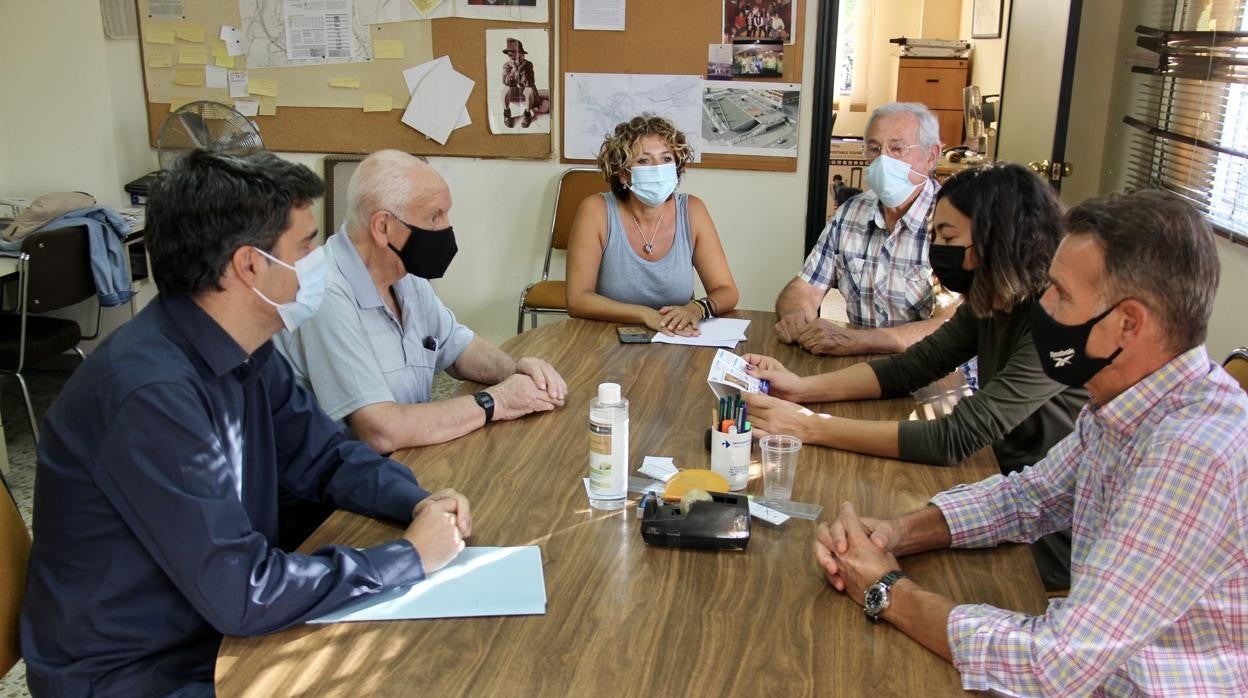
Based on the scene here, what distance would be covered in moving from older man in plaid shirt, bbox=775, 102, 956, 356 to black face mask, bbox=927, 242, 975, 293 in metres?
0.75

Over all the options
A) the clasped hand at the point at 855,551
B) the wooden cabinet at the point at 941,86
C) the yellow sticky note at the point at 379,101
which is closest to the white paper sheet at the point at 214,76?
the yellow sticky note at the point at 379,101

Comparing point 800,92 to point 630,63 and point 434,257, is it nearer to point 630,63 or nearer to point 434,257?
point 630,63

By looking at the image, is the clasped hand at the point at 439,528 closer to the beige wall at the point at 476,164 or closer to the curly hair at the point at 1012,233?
the curly hair at the point at 1012,233

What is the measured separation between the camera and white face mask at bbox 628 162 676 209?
302 centimetres

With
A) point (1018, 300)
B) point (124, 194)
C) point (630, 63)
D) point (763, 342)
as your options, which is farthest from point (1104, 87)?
point (124, 194)

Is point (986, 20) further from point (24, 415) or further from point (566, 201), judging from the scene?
point (24, 415)

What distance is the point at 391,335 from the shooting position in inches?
84.5

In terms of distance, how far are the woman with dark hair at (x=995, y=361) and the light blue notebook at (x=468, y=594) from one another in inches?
27.6

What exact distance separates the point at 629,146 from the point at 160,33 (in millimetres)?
2603

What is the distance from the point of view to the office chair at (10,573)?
142cm

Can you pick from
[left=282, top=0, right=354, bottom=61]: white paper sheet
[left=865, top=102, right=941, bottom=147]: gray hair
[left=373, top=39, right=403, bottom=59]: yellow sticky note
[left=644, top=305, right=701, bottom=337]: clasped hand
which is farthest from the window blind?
[left=282, top=0, right=354, bottom=61]: white paper sheet

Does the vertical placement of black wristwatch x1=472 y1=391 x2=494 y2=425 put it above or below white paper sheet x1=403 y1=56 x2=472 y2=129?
below

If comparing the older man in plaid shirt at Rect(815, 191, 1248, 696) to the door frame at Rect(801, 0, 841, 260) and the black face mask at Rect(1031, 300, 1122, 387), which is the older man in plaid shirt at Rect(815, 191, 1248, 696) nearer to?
the black face mask at Rect(1031, 300, 1122, 387)

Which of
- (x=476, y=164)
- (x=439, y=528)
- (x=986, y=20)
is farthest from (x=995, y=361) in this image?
(x=986, y=20)
